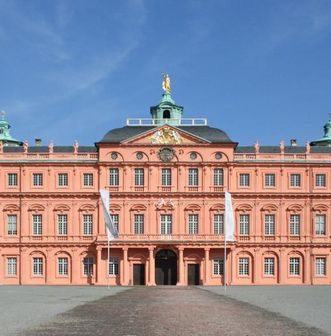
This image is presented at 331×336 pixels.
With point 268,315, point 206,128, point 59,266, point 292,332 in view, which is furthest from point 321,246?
point 292,332

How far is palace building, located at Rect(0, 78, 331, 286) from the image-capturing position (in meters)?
81.1

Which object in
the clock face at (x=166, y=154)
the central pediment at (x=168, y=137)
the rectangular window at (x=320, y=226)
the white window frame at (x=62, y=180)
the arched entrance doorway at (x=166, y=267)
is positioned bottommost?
the arched entrance doorway at (x=166, y=267)

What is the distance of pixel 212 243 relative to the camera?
79875mm

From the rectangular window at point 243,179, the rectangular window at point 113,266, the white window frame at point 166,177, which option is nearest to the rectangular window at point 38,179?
the rectangular window at point 113,266

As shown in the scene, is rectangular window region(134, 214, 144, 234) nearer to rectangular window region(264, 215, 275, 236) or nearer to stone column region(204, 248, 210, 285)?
stone column region(204, 248, 210, 285)

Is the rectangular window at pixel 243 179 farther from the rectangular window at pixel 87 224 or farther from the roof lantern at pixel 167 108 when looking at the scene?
the rectangular window at pixel 87 224

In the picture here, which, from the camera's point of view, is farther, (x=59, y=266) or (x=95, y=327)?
(x=59, y=266)

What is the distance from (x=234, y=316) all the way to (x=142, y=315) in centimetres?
344

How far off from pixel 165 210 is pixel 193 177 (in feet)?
14.8

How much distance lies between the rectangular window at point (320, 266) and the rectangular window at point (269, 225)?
5.47 metres

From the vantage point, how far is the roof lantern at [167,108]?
89.8 meters

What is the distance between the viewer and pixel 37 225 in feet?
270

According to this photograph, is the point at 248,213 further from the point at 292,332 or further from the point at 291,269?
the point at 292,332

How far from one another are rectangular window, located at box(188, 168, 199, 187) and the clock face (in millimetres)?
2482
